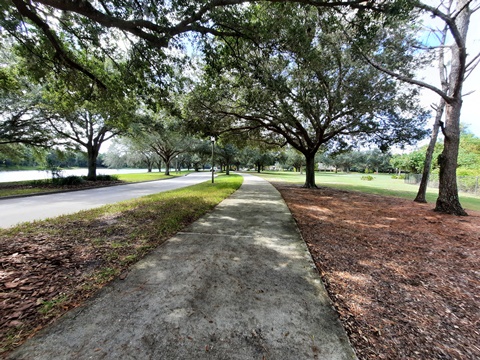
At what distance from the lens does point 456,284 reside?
277 cm

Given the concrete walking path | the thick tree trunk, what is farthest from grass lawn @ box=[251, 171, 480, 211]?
the concrete walking path

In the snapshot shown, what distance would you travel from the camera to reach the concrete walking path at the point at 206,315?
1628 mm

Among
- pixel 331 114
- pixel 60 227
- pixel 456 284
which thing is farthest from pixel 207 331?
pixel 331 114

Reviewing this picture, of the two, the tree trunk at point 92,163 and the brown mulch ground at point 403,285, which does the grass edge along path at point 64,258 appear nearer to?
the brown mulch ground at point 403,285

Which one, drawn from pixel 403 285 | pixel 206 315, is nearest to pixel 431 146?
pixel 403 285

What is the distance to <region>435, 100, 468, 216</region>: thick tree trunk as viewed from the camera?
7.10 m

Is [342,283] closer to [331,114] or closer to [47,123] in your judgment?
[331,114]

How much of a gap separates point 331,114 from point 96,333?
12954 millimetres

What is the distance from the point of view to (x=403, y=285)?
2.69 metres

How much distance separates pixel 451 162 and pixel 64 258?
11.4m

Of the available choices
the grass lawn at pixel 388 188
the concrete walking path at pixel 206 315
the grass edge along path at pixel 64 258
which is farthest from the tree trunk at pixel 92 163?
the grass lawn at pixel 388 188

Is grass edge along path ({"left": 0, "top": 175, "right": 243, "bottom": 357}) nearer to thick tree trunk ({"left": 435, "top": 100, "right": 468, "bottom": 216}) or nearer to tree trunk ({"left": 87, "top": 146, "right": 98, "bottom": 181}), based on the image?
thick tree trunk ({"left": 435, "top": 100, "right": 468, "bottom": 216})

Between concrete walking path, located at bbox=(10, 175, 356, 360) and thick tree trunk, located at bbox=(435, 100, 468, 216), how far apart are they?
24.2 ft

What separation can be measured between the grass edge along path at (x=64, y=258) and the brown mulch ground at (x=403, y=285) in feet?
9.90
